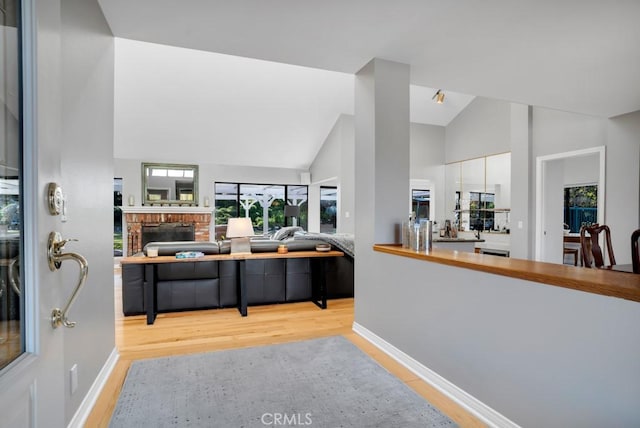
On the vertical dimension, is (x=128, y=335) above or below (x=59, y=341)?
below

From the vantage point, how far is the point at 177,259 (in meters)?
3.64

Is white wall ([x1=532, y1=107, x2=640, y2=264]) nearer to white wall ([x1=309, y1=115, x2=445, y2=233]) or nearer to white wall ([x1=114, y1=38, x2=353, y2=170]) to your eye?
white wall ([x1=309, y1=115, x2=445, y2=233])

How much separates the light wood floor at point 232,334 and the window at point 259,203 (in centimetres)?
461

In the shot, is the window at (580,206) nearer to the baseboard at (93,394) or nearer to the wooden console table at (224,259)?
the wooden console table at (224,259)

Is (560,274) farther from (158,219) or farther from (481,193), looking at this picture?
(158,219)

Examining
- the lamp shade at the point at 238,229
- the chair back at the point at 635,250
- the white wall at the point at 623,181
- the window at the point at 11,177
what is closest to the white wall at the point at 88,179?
the window at the point at 11,177

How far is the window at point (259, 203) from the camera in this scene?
8.67m

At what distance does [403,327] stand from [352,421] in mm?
900

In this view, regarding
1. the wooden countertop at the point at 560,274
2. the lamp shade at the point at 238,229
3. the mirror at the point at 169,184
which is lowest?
the wooden countertop at the point at 560,274

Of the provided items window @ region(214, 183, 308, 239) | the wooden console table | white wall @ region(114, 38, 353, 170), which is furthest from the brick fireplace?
the wooden console table

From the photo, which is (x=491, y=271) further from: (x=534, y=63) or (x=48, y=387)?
(x=534, y=63)

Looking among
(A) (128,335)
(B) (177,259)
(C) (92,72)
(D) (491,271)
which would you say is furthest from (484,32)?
(A) (128,335)

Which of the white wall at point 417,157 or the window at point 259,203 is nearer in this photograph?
the white wall at point 417,157

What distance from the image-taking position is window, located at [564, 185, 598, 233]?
679 centimetres
